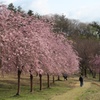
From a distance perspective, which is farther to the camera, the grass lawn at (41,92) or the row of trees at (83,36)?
the row of trees at (83,36)

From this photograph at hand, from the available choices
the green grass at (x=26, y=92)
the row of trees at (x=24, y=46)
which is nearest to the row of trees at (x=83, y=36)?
the green grass at (x=26, y=92)

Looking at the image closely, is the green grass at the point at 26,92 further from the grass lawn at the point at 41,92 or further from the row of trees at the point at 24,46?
the row of trees at the point at 24,46

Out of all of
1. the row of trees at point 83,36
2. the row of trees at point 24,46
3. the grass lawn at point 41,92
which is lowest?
the grass lawn at point 41,92

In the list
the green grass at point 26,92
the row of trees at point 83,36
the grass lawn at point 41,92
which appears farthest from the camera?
the row of trees at point 83,36

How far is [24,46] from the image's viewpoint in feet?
84.7

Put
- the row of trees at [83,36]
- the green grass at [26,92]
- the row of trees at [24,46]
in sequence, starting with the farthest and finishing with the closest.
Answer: the row of trees at [83,36] → the green grass at [26,92] → the row of trees at [24,46]

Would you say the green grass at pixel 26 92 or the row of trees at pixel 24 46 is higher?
the row of trees at pixel 24 46

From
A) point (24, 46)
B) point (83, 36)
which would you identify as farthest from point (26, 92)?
point (83, 36)

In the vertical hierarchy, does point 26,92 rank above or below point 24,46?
below

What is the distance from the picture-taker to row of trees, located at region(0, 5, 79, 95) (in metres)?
22.0

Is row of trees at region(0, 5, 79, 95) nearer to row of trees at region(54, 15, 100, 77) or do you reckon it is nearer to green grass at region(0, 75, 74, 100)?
green grass at region(0, 75, 74, 100)

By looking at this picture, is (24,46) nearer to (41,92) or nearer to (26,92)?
(26,92)

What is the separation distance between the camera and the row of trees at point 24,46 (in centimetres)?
2197

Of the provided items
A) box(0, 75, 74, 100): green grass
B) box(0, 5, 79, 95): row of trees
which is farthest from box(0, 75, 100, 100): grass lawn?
box(0, 5, 79, 95): row of trees
